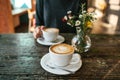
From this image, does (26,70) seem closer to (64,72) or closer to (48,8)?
(64,72)

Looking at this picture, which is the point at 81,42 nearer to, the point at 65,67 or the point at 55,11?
the point at 65,67

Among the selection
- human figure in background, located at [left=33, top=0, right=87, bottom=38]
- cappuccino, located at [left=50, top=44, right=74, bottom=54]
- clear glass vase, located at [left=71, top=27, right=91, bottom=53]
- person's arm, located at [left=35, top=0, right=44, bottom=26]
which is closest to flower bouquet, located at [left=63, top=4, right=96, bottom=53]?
clear glass vase, located at [left=71, top=27, right=91, bottom=53]

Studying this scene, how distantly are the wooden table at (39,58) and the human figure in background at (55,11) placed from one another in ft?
0.99

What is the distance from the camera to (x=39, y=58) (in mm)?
975

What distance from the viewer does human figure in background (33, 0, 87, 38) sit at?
1533mm

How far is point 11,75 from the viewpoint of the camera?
81 centimetres

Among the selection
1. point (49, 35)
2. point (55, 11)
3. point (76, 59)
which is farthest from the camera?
point (55, 11)

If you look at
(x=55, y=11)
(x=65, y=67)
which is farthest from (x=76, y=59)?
(x=55, y=11)

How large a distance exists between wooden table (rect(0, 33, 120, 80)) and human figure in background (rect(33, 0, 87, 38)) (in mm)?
303

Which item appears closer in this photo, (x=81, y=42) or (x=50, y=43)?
(x=81, y=42)

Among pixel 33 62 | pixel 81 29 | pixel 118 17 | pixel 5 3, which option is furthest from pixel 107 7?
pixel 33 62

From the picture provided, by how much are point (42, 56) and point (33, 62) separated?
9cm

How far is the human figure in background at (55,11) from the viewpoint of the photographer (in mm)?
1533

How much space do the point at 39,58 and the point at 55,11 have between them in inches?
27.5
